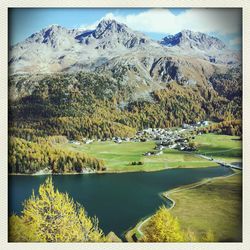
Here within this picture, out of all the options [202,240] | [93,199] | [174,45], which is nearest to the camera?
[202,240]

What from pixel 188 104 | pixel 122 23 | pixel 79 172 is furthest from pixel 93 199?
pixel 122 23

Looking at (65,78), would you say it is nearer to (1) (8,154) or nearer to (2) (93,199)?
(1) (8,154)

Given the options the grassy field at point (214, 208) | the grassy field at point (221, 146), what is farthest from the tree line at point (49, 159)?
the grassy field at point (221, 146)

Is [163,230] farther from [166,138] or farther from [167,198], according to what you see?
[166,138]

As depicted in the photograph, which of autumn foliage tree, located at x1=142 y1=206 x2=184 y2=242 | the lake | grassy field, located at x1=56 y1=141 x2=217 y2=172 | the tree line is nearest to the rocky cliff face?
grassy field, located at x1=56 y1=141 x2=217 y2=172

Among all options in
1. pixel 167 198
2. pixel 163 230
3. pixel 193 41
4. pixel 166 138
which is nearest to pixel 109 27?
pixel 193 41
